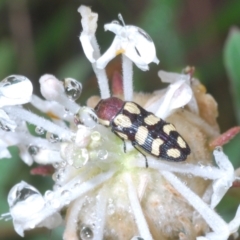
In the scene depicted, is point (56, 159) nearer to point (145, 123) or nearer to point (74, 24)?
point (145, 123)

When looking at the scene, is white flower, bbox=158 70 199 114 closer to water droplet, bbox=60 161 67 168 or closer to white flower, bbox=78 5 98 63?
white flower, bbox=78 5 98 63

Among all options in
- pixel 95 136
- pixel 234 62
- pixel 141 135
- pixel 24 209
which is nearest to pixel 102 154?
pixel 95 136

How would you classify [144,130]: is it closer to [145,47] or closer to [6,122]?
[145,47]

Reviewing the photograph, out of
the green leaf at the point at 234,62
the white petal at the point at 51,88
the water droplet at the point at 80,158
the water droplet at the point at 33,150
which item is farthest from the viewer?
the green leaf at the point at 234,62

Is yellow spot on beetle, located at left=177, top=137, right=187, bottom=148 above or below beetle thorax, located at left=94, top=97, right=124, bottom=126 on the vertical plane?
below

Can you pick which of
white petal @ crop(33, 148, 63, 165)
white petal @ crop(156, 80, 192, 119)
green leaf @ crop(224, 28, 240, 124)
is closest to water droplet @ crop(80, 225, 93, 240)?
white petal @ crop(33, 148, 63, 165)

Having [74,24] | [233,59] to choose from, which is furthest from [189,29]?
[233,59]

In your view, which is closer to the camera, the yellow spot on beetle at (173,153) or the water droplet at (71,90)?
the yellow spot on beetle at (173,153)

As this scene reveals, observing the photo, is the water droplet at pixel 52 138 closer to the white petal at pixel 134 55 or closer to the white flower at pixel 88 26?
the white flower at pixel 88 26

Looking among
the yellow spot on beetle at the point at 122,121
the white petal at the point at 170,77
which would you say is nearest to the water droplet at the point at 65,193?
the yellow spot on beetle at the point at 122,121
